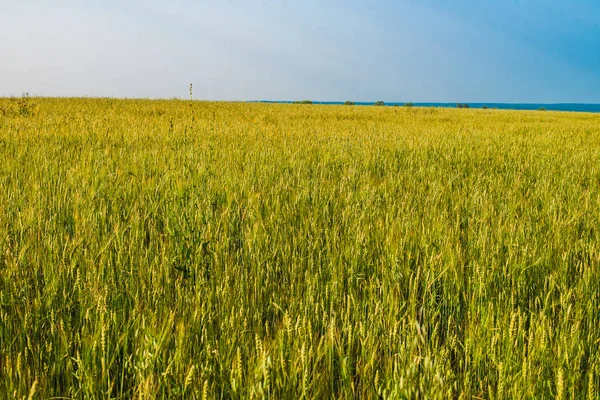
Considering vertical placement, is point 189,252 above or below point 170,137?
below

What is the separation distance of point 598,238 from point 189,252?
2.31 m

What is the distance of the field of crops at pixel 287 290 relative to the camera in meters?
1.23

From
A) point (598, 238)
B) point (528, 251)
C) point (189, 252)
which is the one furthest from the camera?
point (598, 238)

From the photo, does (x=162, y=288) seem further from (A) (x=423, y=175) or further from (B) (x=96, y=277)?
(A) (x=423, y=175)

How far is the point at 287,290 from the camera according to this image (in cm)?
181

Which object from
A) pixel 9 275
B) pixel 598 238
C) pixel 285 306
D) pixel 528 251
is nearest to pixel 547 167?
pixel 598 238

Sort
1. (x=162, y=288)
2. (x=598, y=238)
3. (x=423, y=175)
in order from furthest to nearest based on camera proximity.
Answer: (x=423, y=175) < (x=598, y=238) < (x=162, y=288)

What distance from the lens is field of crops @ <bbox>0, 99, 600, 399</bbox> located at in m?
1.23

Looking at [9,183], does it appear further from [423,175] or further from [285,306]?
[423,175]

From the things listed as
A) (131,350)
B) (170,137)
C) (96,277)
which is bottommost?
(131,350)

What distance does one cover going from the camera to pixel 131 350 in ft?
4.68

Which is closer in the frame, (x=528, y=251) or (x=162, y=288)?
(x=162, y=288)

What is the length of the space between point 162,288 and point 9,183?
2541 millimetres

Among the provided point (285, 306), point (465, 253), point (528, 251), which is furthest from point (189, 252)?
point (528, 251)
